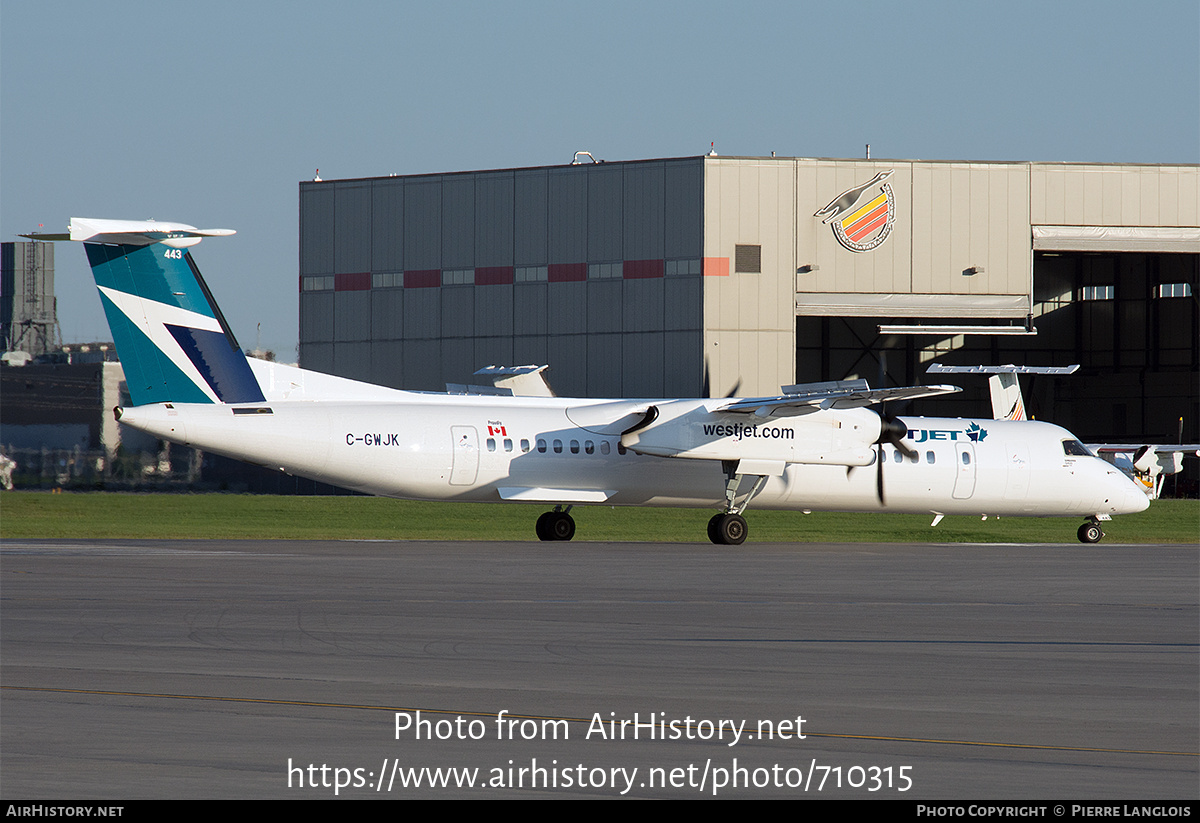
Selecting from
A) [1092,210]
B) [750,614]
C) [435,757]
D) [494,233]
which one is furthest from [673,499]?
[1092,210]

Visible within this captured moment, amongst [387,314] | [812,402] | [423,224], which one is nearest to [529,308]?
[423,224]

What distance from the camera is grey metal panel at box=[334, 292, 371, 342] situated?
5350 cm

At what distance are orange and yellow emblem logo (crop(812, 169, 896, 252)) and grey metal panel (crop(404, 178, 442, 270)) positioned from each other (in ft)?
46.5

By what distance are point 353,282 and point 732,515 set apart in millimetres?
29426

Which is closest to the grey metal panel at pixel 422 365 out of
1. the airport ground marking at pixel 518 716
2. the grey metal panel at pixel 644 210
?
the grey metal panel at pixel 644 210

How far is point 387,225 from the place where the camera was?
5297cm

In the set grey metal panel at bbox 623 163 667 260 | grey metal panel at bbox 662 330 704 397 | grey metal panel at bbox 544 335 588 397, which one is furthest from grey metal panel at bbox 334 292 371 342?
grey metal panel at bbox 662 330 704 397

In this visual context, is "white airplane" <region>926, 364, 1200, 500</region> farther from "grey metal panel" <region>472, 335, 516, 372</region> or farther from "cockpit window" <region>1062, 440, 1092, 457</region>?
"grey metal panel" <region>472, 335, 516, 372</region>

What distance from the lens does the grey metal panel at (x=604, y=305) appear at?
4934 centimetres

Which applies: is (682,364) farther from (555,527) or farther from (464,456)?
(464,456)

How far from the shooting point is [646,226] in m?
48.8

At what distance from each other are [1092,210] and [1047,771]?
46.7 m

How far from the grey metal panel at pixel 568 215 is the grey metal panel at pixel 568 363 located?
2.91 metres
